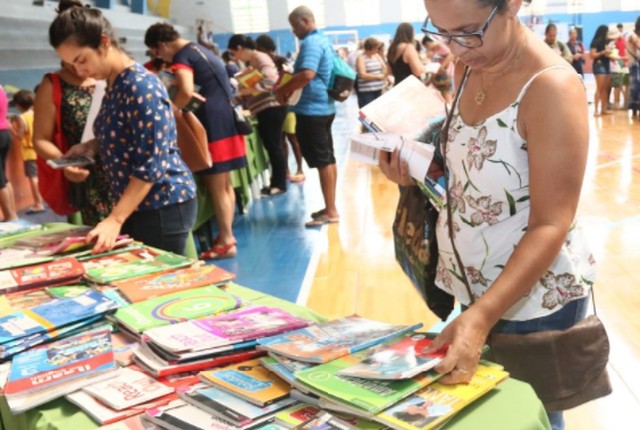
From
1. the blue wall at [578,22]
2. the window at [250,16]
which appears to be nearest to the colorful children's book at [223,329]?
the window at [250,16]

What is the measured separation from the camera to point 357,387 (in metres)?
0.97

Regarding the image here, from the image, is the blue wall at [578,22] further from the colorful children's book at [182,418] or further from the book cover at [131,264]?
the colorful children's book at [182,418]

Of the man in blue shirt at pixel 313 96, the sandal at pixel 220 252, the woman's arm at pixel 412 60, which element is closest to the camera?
the sandal at pixel 220 252

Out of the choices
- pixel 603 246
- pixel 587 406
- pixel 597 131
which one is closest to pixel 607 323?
pixel 587 406

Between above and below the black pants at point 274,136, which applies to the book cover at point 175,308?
above

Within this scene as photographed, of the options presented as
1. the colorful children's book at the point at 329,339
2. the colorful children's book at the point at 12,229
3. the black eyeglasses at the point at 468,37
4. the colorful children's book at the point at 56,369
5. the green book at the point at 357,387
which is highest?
the black eyeglasses at the point at 468,37

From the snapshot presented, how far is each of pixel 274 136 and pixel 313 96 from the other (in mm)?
1578

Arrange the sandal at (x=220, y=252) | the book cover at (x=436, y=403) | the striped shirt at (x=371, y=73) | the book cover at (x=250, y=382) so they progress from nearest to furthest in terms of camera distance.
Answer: the book cover at (x=436, y=403), the book cover at (x=250, y=382), the sandal at (x=220, y=252), the striped shirt at (x=371, y=73)

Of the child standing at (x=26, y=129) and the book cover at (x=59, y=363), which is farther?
the child standing at (x=26, y=129)

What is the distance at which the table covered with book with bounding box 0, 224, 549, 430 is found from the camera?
3.14ft

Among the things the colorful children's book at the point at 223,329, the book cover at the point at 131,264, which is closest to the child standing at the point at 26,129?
the book cover at the point at 131,264

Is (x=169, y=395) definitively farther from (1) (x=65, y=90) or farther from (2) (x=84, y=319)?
(1) (x=65, y=90)

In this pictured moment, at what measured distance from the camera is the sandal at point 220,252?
453 cm

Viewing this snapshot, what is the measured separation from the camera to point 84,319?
1490mm
